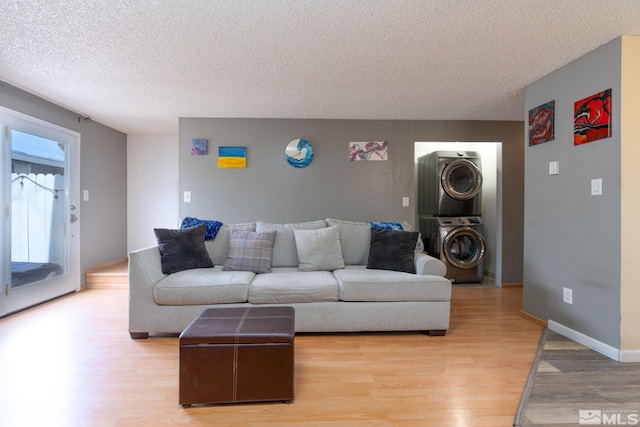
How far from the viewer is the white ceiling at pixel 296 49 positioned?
6.28 ft

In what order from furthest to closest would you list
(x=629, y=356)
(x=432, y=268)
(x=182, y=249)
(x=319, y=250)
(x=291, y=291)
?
(x=319, y=250) < (x=182, y=249) < (x=432, y=268) < (x=291, y=291) < (x=629, y=356)

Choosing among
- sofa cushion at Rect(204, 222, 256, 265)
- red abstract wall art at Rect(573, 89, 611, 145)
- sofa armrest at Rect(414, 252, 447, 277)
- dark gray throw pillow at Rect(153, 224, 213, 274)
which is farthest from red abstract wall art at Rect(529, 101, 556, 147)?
dark gray throw pillow at Rect(153, 224, 213, 274)

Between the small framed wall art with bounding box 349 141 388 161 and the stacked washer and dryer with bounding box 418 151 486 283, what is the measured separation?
0.82m

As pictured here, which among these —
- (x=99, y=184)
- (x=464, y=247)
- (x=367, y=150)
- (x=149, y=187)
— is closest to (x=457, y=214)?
(x=464, y=247)

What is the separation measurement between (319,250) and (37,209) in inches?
126

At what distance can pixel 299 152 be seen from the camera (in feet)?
13.8

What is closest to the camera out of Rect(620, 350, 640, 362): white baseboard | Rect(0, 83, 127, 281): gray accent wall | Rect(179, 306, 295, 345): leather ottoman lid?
Rect(179, 306, 295, 345): leather ottoman lid

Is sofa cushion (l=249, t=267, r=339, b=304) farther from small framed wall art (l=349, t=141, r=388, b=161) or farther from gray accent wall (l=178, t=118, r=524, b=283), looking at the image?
small framed wall art (l=349, t=141, r=388, b=161)

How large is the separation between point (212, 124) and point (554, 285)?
4158mm

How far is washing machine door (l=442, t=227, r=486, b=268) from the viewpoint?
4359mm

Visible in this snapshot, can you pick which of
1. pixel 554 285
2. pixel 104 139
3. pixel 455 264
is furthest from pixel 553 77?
pixel 104 139

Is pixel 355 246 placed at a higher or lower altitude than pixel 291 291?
higher

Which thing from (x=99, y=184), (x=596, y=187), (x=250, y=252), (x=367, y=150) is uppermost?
(x=367, y=150)

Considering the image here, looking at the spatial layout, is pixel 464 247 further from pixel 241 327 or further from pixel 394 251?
pixel 241 327
